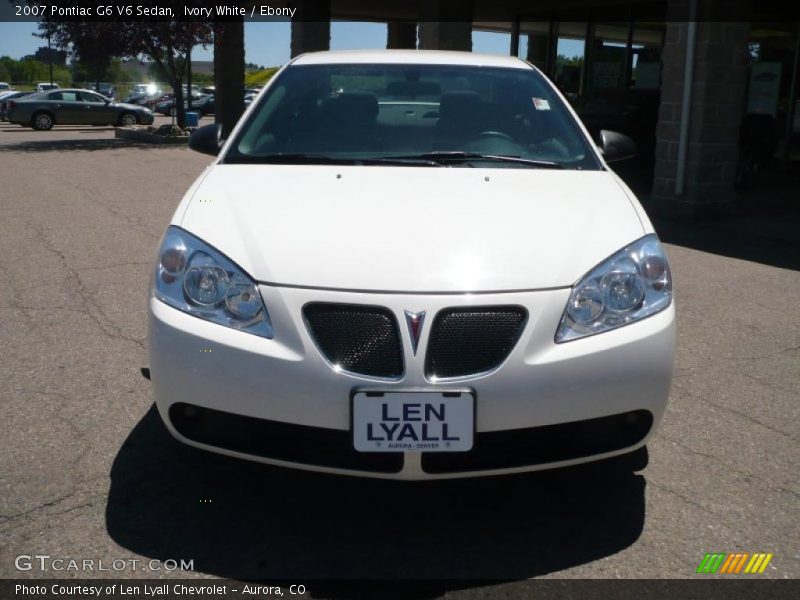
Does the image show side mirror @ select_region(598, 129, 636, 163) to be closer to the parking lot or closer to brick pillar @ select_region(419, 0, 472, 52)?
the parking lot

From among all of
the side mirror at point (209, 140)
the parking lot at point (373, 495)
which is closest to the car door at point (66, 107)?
the parking lot at point (373, 495)

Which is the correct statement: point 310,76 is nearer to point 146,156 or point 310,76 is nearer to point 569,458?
point 569,458

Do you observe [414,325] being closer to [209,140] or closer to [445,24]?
[209,140]

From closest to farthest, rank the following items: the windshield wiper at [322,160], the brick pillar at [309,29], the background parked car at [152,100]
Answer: the windshield wiper at [322,160] → the brick pillar at [309,29] → the background parked car at [152,100]

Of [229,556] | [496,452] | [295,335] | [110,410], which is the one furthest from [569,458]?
[110,410]

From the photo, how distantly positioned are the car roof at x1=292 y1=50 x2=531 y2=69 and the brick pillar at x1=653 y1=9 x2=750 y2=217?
587 centimetres

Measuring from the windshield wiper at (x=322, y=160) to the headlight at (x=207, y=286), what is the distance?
0.78 meters

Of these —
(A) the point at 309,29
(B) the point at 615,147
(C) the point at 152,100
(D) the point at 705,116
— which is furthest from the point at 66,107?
(B) the point at 615,147

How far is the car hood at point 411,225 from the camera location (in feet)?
8.71

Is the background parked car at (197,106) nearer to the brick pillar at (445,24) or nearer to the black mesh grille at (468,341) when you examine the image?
the brick pillar at (445,24)

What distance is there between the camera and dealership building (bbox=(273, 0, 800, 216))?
9.70 m

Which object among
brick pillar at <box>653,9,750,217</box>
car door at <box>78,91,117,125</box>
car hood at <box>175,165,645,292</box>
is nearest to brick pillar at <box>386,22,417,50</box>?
car door at <box>78,91,117,125</box>

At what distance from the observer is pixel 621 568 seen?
2658mm

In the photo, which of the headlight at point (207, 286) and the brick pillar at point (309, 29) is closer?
the headlight at point (207, 286)
